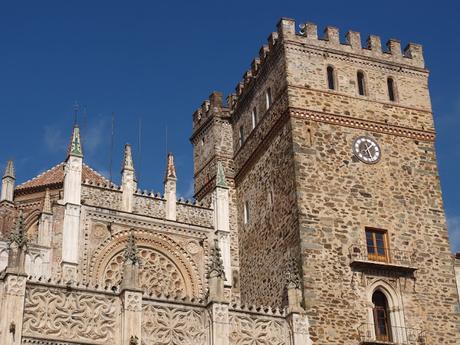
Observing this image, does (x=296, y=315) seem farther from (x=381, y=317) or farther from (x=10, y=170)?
(x=10, y=170)

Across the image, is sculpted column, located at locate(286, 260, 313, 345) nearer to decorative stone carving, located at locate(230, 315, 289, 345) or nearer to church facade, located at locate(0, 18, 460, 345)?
church facade, located at locate(0, 18, 460, 345)

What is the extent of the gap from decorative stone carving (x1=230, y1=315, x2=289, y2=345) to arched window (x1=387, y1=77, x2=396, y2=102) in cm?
1062

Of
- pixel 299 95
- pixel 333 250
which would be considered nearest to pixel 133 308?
pixel 333 250

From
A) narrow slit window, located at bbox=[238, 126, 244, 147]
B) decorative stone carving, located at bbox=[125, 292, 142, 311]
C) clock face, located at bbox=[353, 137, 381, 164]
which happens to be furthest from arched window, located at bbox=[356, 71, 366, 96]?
decorative stone carving, located at bbox=[125, 292, 142, 311]

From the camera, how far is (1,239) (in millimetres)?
30766

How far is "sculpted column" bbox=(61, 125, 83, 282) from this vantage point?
2831 centimetres

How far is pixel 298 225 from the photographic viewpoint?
2870cm

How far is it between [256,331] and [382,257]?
5.93 meters

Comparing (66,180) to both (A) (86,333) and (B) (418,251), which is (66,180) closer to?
(A) (86,333)

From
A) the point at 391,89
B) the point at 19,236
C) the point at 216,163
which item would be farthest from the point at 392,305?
the point at 19,236

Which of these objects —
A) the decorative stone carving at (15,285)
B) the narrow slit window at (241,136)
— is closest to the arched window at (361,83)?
the narrow slit window at (241,136)

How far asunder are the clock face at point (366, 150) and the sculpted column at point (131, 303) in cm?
1025

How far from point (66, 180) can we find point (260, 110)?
8.52 m

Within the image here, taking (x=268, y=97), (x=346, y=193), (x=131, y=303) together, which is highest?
(x=268, y=97)
